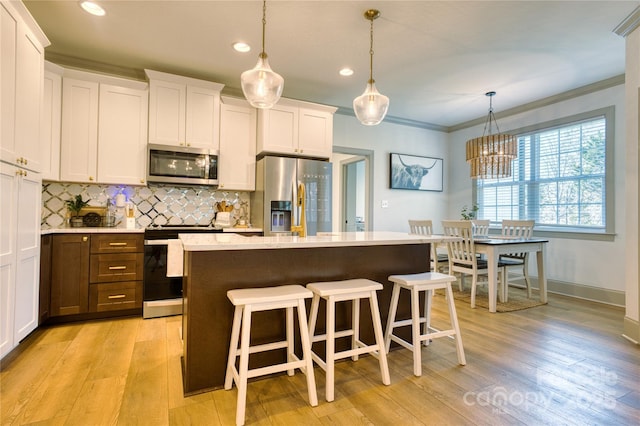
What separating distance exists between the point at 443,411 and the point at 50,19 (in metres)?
4.06

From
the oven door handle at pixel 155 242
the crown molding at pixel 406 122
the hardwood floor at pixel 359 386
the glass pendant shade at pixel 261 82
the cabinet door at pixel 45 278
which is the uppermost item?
the crown molding at pixel 406 122

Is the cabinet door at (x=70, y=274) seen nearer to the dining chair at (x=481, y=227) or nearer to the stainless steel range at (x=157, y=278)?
the stainless steel range at (x=157, y=278)

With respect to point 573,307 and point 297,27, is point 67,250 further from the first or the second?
point 573,307

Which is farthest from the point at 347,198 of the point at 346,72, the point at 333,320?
the point at 333,320

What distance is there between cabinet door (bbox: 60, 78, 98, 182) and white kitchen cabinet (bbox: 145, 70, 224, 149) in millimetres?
540

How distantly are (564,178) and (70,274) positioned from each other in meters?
5.80

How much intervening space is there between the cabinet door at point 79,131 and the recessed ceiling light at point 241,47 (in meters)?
1.50

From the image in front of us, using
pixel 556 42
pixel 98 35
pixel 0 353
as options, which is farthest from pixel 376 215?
pixel 0 353

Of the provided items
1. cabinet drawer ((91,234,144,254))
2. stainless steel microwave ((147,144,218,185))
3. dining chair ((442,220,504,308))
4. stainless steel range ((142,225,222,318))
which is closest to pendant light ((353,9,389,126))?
dining chair ((442,220,504,308))

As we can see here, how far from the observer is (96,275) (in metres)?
3.13

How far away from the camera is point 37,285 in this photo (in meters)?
2.64

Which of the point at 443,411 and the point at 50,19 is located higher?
the point at 50,19

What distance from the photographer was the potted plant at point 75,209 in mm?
3409

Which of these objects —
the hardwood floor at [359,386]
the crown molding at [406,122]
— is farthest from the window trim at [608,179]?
the crown molding at [406,122]
